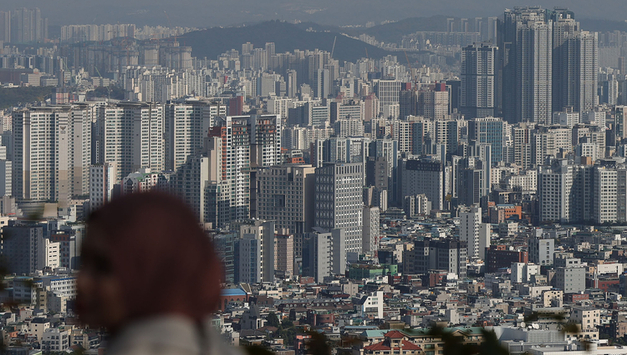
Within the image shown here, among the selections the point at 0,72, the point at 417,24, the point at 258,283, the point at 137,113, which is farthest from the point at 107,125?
the point at 417,24

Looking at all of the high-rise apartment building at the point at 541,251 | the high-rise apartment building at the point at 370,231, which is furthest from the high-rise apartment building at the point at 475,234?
the high-rise apartment building at the point at 370,231

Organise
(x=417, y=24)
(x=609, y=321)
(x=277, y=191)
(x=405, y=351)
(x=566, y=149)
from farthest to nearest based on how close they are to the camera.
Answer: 1. (x=417, y=24)
2. (x=566, y=149)
3. (x=277, y=191)
4. (x=609, y=321)
5. (x=405, y=351)

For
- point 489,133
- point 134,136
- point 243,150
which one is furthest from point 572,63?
point 134,136

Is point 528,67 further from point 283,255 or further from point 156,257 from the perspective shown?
point 156,257

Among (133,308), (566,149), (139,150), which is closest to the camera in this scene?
(133,308)

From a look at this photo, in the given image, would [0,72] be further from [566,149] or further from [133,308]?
[133,308]
